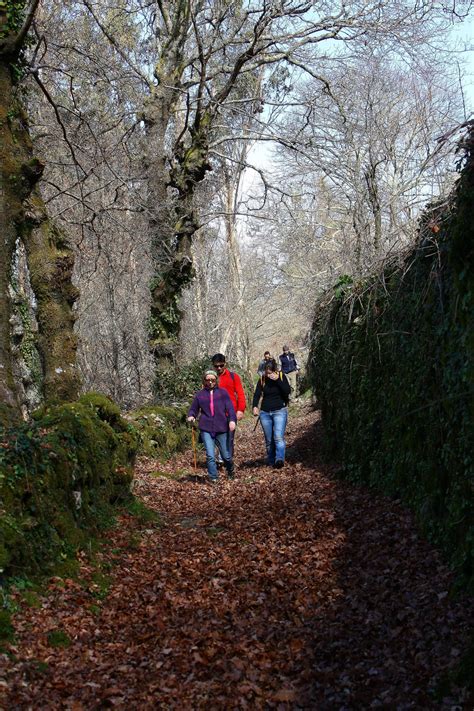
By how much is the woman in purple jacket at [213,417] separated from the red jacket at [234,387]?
0.87m

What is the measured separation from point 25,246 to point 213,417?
4.17 m

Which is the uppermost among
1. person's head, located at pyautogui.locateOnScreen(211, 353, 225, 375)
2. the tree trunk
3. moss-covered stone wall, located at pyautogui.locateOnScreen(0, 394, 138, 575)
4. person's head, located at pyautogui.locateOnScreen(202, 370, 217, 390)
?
the tree trunk

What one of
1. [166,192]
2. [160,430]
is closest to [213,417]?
[160,430]

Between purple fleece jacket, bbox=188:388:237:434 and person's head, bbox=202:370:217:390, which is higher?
person's head, bbox=202:370:217:390

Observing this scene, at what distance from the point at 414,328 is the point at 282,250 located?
24.2 metres

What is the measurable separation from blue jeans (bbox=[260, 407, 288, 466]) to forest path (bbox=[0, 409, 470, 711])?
3.30 metres

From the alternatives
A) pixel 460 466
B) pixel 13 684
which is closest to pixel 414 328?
pixel 460 466

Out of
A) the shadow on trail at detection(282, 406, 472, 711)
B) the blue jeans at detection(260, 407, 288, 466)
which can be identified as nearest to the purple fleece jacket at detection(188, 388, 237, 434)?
the blue jeans at detection(260, 407, 288, 466)

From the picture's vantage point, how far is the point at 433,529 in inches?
252

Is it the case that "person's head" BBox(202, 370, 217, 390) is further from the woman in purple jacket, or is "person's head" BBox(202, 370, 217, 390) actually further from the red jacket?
the red jacket

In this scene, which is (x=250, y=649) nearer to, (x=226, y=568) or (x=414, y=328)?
(x=226, y=568)

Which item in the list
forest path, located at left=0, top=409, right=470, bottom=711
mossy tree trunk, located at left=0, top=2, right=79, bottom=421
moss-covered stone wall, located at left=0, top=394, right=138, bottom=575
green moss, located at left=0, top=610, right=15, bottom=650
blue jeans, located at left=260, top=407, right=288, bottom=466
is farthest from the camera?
blue jeans, located at left=260, top=407, right=288, bottom=466

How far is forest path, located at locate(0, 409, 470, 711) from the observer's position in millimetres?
4578

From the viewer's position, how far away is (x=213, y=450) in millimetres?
11922
